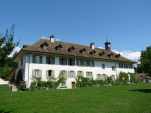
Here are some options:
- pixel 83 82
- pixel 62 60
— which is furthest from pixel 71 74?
pixel 62 60

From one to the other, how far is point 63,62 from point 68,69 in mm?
1630

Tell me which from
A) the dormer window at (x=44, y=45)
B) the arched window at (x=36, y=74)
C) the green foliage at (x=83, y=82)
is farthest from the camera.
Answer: the green foliage at (x=83, y=82)

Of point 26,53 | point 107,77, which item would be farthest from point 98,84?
point 26,53

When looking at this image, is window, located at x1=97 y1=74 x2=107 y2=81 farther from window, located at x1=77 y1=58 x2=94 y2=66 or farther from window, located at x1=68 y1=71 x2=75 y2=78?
window, located at x1=68 y1=71 x2=75 y2=78

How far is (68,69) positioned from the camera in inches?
1730

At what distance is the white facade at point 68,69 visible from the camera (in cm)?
3931

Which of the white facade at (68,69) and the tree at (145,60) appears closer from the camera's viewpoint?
the white facade at (68,69)

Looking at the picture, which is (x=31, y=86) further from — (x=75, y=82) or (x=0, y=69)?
(x=0, y=69)

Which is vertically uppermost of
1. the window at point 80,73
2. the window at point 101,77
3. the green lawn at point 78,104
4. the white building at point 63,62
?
the white building at point 63,62

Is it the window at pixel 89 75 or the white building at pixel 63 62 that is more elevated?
the white building at pixel 63 62

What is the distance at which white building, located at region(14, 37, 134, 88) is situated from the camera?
1565 inches

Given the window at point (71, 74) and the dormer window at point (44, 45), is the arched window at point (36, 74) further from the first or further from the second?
the window at point (71, 74)

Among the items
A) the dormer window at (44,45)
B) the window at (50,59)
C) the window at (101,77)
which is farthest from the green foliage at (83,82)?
the dormer window at (44,45)

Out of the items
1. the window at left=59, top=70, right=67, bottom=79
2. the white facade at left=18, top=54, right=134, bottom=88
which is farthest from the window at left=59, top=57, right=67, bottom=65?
the window at left=59, top=70, right=67, bottom=79
